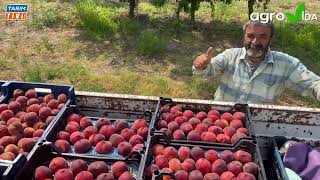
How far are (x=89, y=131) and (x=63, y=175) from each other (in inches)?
18.7

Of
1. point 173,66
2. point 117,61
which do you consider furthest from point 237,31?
point 117,61

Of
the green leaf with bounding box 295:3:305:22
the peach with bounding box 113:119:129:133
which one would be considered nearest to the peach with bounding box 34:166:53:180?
the peach with bounding box 113:119:129:133

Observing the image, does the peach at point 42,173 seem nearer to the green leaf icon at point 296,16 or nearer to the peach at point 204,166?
the peach at point 204,166

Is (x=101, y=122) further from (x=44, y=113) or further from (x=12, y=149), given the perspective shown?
(x=12, y=149)

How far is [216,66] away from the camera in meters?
3.39

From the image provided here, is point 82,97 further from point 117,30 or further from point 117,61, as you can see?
point 117,30

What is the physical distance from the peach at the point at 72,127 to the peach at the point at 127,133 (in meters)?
0.29

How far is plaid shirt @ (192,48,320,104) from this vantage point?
3.22m

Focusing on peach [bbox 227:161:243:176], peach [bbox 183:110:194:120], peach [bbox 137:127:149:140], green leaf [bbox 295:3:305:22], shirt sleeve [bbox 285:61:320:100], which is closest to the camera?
peach [bbox 227:161:243:176]

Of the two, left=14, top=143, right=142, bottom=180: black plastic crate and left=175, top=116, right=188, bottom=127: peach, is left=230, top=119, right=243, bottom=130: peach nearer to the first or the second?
left=175, top=116, right=188, bottom=127: peach

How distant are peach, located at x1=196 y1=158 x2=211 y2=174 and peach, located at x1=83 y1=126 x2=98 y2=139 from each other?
2.29 feet

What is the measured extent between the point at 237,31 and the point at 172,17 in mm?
1700

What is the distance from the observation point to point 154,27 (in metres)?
8.44

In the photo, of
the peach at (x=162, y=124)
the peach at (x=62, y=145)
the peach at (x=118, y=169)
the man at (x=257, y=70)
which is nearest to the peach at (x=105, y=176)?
the peach at (x=118, y=169)
